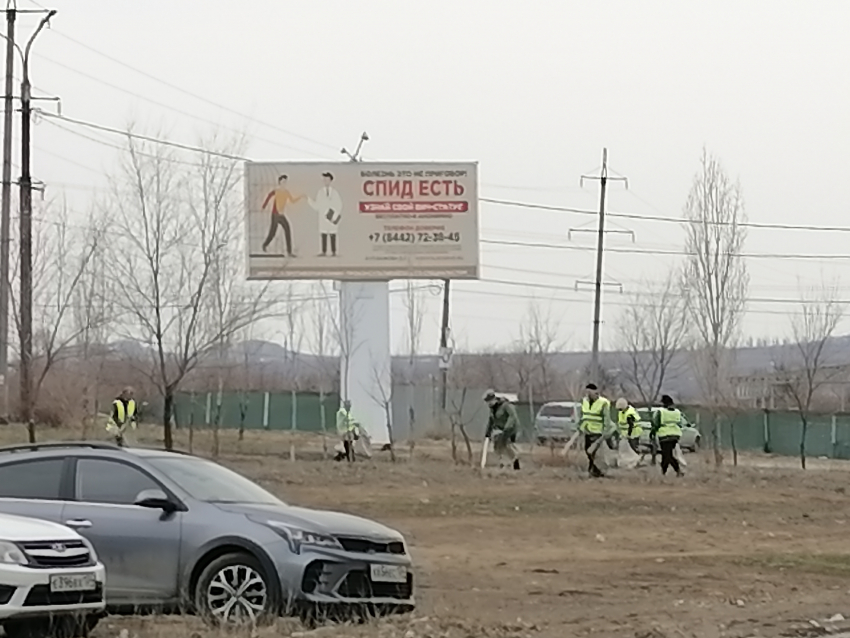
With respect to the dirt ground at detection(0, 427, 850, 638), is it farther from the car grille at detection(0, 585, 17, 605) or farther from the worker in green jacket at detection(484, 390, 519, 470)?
the car grille at detection(0, 585, 17, 605)

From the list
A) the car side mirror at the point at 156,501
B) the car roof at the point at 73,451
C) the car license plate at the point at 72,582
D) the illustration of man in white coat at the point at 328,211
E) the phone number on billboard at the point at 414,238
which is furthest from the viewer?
the phone number on billboard at the point at 414,238

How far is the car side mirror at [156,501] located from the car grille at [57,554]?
104 cm

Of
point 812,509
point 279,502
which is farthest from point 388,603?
point 812,509

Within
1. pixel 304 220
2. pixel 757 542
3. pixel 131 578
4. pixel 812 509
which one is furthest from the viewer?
pixel 304 220

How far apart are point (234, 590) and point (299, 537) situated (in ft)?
2.03

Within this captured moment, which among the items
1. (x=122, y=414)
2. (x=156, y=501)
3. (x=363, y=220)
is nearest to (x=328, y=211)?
(x=363, y=220)

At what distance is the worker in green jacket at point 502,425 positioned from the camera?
3078cm

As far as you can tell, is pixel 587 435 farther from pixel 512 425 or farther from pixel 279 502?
pixel 279 502

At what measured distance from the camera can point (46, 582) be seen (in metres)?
10.2

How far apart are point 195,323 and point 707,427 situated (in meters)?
26.9

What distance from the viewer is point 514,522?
21.5 m

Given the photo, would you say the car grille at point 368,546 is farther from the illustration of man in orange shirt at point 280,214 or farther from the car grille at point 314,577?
the illustration of man in orange shirt at point 280,214

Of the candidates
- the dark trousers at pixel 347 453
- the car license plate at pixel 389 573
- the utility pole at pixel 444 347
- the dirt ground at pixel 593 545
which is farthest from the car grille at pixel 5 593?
the utility pole at pixel 444 347

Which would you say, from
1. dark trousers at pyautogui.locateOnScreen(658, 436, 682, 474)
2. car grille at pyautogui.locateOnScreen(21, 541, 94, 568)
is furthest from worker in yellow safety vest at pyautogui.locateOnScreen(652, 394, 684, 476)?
car grille at pyautogui.locateOnScreen(21, 541, 94, 568)
